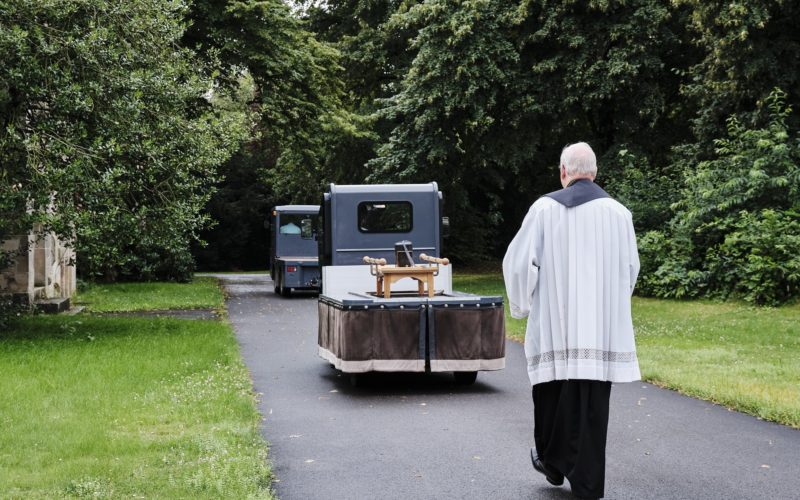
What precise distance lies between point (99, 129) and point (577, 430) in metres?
10.4

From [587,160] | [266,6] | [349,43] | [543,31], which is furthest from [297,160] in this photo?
[587,160]

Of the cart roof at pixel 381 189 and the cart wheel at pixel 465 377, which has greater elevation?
the cart roof at pixel 381 189

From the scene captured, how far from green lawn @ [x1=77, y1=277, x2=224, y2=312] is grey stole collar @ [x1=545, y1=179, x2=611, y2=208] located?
53.5 ft

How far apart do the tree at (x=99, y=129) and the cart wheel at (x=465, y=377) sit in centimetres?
581

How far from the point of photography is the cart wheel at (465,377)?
34.5ft

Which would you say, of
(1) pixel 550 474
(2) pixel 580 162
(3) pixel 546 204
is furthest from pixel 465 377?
(2) pixel 580 162

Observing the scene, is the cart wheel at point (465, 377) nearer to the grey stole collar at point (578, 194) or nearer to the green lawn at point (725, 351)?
the green lawn at point (725, 351)

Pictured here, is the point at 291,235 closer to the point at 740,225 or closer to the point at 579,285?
the point at 740,225

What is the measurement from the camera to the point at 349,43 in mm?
32469

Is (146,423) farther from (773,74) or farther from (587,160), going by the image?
(773,74)

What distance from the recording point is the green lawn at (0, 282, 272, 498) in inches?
237

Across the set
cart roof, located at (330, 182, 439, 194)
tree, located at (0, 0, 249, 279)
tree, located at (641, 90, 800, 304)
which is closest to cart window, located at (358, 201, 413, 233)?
cart roof, located at (330, 182, 439, 194)

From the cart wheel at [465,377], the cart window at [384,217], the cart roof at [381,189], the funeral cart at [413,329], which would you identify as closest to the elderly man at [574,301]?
the funeral cart at [413,329]

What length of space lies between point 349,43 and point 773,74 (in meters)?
16.1
